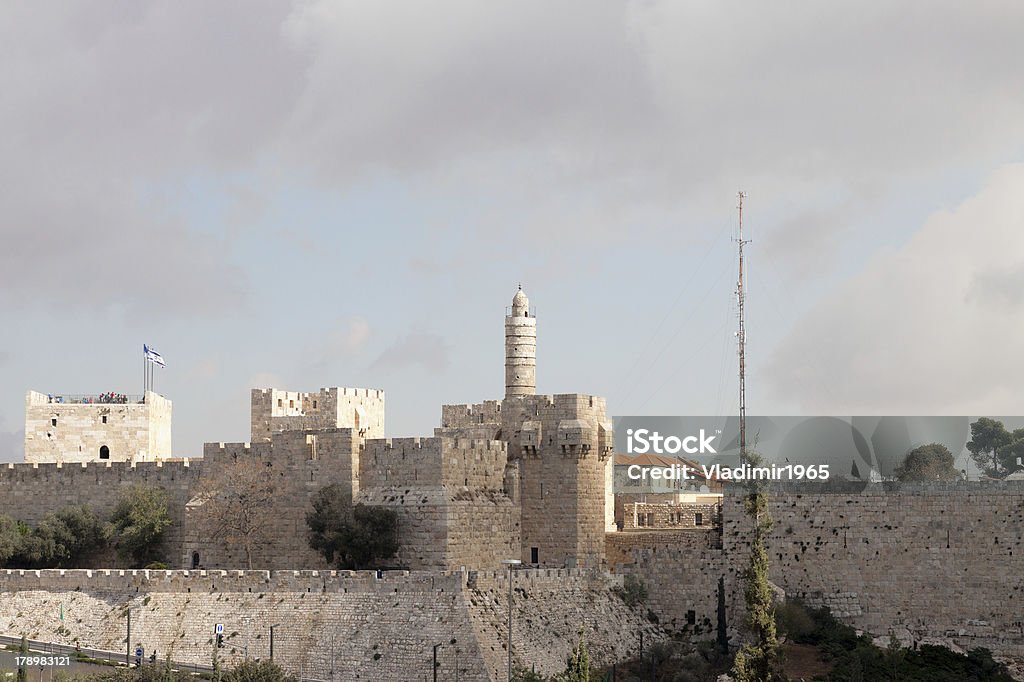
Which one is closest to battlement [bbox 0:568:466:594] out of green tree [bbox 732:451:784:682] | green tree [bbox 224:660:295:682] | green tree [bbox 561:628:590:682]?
green tree [bbox 224:660:295:682]

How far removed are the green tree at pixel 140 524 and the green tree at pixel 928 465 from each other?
24705 millimetres

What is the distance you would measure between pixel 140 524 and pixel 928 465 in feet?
90.4

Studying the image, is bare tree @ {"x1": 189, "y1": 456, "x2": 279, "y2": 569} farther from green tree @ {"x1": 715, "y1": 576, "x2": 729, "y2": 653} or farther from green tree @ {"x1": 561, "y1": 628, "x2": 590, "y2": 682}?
green tree @ {"x1": 561, "y1": 628, "x2": 590, "y2": 682}

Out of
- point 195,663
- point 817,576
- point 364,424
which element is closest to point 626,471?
point 364,424

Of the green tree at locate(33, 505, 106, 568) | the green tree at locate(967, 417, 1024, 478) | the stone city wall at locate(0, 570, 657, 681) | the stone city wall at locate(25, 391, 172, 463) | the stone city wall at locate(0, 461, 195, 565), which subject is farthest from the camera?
the green tree at locate(967, 417, 1024, 478)

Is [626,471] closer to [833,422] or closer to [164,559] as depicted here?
[833,422]

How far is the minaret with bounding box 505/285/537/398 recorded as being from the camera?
2366 inches

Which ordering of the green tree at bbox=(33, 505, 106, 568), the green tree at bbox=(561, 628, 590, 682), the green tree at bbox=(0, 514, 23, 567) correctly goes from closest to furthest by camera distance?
the green tree at bbox=(561, 628, 590, 682) < the green tree at bbox=(0, 514, 23, 567) < the green tree at bbox=(33, 505, 106, 568)

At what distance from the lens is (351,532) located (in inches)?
2164

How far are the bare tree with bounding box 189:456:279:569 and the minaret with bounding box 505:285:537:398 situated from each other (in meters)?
8.28

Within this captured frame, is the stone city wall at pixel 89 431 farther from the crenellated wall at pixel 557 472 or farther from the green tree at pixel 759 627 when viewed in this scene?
the green tree at pixel 759 627

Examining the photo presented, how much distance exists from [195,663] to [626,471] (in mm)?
29342

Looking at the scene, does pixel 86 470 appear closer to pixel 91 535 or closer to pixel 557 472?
pixel 91 535

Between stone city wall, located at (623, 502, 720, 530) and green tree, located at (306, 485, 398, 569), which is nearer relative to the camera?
green tree, located at (306, 485, 398, 569)
